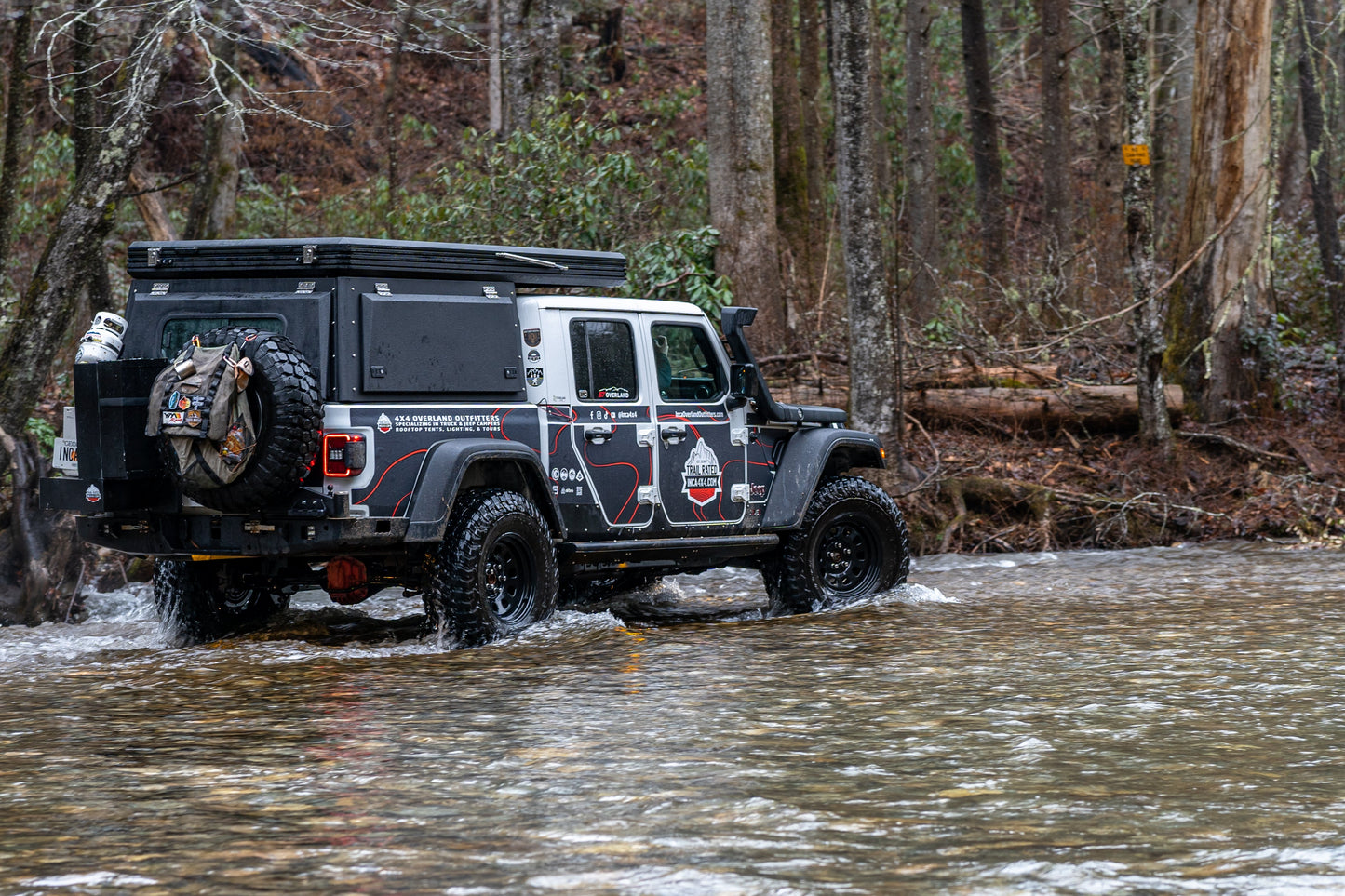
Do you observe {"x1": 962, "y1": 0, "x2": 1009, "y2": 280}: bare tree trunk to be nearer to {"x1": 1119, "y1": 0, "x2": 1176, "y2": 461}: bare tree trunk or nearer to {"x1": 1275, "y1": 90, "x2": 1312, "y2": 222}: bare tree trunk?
{"x1": 1275, "y1": 90, "x2": 1312, "y2": 222}: bare tree trunk

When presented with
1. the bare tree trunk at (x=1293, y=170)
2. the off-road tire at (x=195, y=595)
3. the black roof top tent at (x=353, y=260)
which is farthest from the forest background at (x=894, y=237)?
the black roof top tent at (x=353, y=260)

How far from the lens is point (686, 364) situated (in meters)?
10.2

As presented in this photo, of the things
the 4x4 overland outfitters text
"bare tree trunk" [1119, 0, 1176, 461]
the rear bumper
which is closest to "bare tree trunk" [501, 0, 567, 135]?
"bare tree trunk" [1119, 0, 1176, 461]

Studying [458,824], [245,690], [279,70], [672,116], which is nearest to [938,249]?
[672,116]

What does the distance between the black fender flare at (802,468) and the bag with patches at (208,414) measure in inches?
155

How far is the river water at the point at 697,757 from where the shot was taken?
4.22 meters

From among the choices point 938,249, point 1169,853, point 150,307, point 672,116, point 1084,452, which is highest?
point 672,116

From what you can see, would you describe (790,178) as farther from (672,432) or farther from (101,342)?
(101,342)

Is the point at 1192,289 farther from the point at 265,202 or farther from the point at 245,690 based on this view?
the point at 265,202

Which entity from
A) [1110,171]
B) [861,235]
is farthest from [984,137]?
[861,235]

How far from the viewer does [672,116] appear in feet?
102

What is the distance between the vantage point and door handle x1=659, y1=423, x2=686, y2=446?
9914 mm

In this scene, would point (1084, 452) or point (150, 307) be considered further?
point (1084, 452)

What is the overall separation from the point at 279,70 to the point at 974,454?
64.9ft
